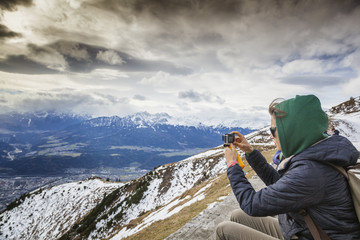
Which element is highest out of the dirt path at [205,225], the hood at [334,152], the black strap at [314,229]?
the hood at [334,152]

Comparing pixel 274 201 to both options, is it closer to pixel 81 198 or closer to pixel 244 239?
pixel 244 239

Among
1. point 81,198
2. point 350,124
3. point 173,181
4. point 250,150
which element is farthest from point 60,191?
point 350,124

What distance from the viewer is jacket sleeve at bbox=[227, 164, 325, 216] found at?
2.14 metres

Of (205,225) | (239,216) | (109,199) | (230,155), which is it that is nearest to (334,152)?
(230,155)

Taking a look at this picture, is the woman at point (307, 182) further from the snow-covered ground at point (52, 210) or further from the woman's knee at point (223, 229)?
the snow-covered ground at point (52, 210)

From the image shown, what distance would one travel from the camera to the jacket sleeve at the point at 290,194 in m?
2.14

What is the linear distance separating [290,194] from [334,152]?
753 mm

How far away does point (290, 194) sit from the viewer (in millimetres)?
2234

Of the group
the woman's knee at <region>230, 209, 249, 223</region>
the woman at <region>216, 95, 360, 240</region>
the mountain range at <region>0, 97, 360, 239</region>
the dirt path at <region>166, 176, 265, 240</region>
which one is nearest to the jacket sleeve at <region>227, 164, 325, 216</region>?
the woman at <region>216, 95, 360, 240</region>

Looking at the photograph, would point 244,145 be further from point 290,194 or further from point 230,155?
point 290,194

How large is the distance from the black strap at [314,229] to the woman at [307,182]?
0.18ft

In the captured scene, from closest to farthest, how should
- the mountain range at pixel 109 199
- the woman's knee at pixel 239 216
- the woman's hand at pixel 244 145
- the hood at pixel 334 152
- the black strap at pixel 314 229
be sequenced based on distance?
the hood at pixel 334 152
the black strap at pixel 314 229
the woman's knee at pixel 239 216
the woman's hand at pixel 244 145
the mountain range at pixel 109 199

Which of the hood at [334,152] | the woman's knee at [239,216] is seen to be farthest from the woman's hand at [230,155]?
the woman's knee at [239,216]

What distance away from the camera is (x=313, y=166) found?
215 cm
